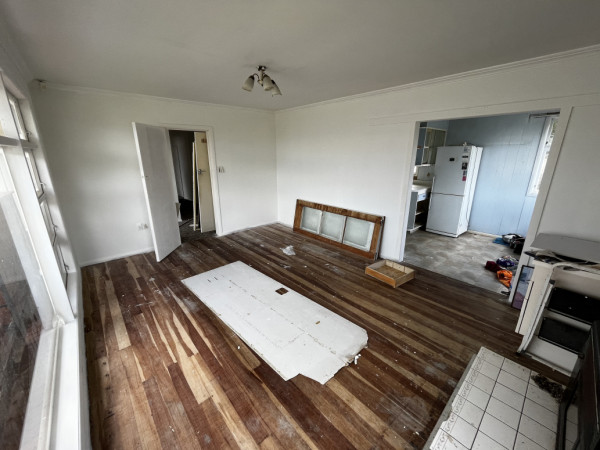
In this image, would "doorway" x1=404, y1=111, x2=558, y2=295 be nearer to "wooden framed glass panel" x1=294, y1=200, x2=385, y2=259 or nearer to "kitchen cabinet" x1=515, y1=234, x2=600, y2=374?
"wooden framed glass panel" x1=294, y1=200, x2=385, y2=259

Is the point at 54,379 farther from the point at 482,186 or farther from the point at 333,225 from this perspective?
the point at 482,186

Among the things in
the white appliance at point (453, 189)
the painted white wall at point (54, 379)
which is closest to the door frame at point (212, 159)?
the painted white wall at point (54, 379)

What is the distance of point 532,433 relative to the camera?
1329 millimetres

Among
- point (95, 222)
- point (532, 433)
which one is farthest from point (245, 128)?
point (532, 433)

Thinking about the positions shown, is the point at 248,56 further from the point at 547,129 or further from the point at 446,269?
the point at 547,129

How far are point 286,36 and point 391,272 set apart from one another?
2.71m

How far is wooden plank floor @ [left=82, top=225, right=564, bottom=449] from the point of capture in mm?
1372

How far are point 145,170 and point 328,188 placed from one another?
2.72 metres

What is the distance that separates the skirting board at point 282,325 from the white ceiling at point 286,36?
226cm

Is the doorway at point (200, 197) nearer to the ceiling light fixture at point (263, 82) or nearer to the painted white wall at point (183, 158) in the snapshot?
the painted white wall at point (183, 158)

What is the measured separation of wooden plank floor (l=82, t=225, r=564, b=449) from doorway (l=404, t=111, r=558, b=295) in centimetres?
128

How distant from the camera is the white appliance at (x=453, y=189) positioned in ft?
13.9

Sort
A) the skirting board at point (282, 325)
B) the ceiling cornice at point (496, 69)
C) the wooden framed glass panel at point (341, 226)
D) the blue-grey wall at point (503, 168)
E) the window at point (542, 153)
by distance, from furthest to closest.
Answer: the blue-grey wall at point (503, 168), the window at point (542, 153), the wooden framed glass panel at point (341, 226), the ceiling cornice at point (496, 69), the skirting board at point (282, 325)

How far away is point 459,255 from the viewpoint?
3.76m
